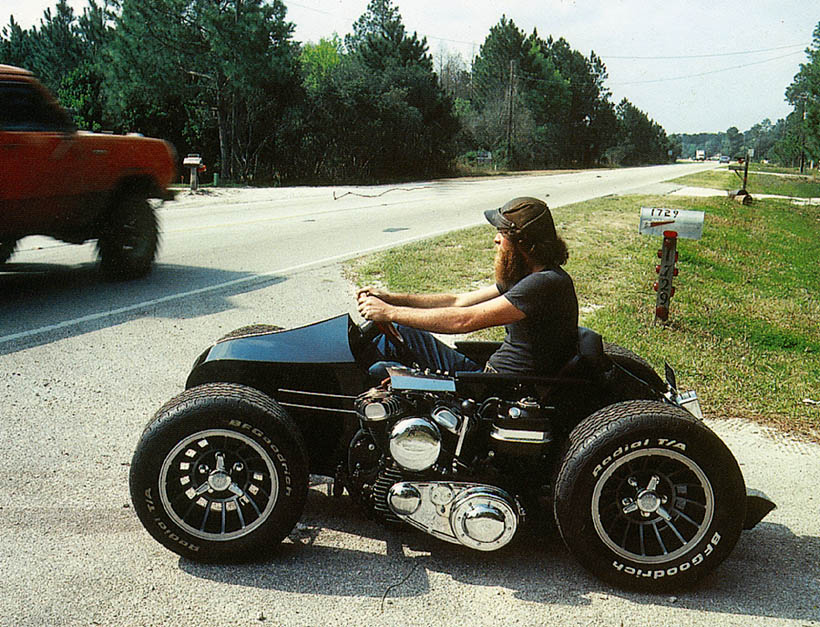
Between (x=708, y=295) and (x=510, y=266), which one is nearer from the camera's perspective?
(x=510, y=266)

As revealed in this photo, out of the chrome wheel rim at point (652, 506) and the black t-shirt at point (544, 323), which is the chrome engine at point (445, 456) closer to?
the black t-shirt at point (544, 323)

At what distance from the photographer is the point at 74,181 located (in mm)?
7898

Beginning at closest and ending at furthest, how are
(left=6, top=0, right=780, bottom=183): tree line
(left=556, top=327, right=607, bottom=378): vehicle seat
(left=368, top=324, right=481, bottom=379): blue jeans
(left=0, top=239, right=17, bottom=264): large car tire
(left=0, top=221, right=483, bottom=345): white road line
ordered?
(left=556, top=327, right=607, bottom=378): vehicle seat, (left=368, top=324, right=481, bottom=379): blue jeans, (left=0, top=221, right=483, bottom=345): white road line, (left=0, top=239, right=17, bottom=264): large car tire, (left=6, top=0, right=780, bottom=183): tree line

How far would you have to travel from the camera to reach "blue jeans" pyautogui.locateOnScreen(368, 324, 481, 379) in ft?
11.5

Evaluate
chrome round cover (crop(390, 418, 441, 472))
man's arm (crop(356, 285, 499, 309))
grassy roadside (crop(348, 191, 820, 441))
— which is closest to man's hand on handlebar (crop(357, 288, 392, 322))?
man's arm (crop(356, 285, 499, 309))

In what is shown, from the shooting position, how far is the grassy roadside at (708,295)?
18.1ft

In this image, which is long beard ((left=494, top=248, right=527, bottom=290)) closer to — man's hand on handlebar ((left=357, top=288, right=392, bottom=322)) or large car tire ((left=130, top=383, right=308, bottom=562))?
man's hand on handlebar ((left=357, top=288, right=392, bottom=322))

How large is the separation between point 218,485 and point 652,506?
1774 mm

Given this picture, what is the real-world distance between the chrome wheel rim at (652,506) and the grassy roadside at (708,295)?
220cm

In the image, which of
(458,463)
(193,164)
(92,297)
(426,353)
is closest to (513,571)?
(458,463)

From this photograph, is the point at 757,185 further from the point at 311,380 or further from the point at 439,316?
the point at 311,380

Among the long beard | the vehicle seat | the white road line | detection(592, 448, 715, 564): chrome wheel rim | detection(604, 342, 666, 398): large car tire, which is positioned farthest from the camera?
the white road line

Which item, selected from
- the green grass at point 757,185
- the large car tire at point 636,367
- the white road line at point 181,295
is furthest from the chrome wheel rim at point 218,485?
the green grass at point 757,185

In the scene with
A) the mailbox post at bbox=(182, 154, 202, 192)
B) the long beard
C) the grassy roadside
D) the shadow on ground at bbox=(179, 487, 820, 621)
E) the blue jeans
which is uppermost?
the mailbox post at bbox=(182, 154, 202, 192)
